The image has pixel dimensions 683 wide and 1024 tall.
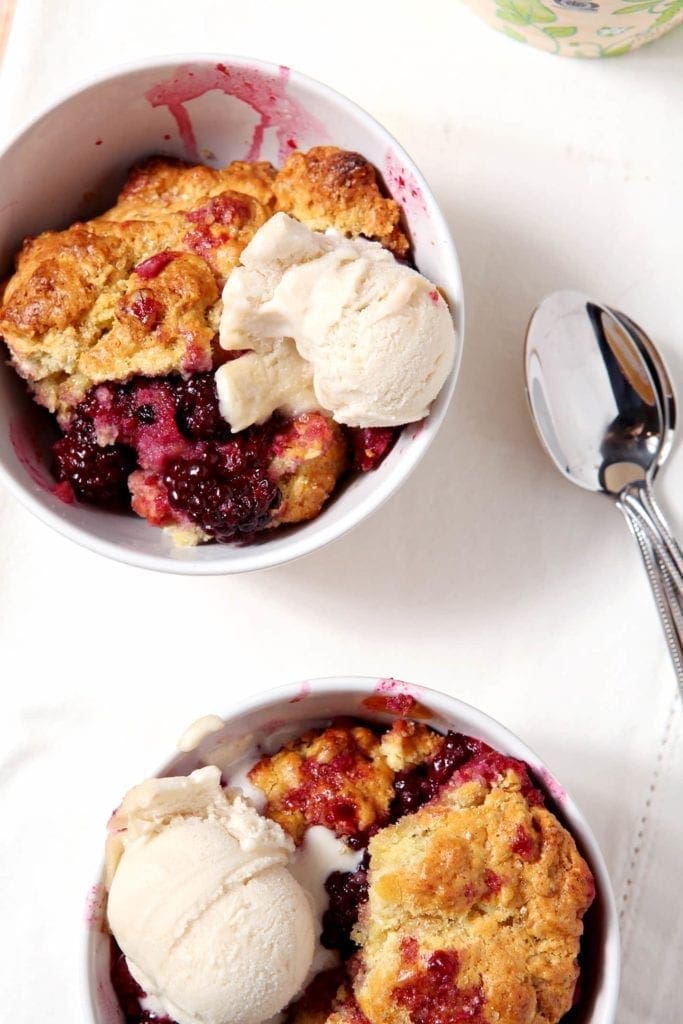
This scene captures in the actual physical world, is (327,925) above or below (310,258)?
below

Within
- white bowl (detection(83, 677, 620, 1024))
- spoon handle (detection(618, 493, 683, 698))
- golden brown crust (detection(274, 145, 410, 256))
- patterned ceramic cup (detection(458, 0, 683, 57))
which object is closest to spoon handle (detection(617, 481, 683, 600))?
spoon handle (detection(618, 493, 683, 698))

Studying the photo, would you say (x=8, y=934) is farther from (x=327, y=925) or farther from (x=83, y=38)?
(x=83, y=38)

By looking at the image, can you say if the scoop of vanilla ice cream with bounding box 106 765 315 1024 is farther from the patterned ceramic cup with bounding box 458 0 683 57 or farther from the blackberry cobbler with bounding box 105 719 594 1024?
the patterned ceramic cup with bounding box 458 0 683 57

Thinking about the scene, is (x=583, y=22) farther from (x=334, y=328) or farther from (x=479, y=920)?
(x=479, y=920)

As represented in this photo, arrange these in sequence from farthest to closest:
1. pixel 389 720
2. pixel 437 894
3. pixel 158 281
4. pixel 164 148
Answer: pixel 164 148, pixel 389 720, pixel 158 281, pixel 437 894

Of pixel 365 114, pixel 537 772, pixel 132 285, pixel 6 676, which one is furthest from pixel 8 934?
pixel 365 114

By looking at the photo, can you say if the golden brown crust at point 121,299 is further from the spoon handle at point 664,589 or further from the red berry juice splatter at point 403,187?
the spoon handle at point 664,589

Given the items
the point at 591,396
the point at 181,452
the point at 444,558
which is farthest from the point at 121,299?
the point at 591,396
